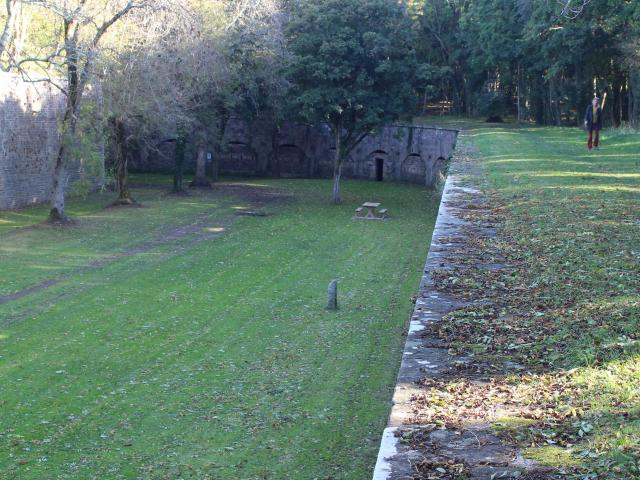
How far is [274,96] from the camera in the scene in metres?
37.3

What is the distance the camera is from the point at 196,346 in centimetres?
1408

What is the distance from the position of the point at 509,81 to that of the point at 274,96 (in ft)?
78.0

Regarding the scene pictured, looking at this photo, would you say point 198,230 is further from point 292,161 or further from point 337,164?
point 292,161

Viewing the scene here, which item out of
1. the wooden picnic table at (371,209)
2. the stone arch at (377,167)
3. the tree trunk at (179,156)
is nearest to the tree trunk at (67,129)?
the tree trunk at (179,156)

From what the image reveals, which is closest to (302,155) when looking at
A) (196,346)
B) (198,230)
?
(198,230)

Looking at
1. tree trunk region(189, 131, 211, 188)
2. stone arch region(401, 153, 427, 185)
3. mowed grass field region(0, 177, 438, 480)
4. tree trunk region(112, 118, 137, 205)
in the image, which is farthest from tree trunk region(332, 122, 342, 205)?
stone arch region(401, 153, 427, 185)

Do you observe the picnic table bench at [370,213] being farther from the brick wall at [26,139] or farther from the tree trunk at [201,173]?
the brick wall at [26,139]

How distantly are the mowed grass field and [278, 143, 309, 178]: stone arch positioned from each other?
69.5ft

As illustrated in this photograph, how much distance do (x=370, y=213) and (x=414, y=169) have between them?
15.7 meters

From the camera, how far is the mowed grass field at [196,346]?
9.12 m

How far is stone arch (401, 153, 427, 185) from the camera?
4697 centimetres

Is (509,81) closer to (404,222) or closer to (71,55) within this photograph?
(404,222)

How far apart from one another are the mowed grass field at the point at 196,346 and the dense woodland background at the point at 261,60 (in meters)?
4.38

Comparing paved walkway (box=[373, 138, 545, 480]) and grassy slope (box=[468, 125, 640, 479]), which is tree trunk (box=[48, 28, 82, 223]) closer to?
grassy slope (box=[468, 125, 640, 479])
